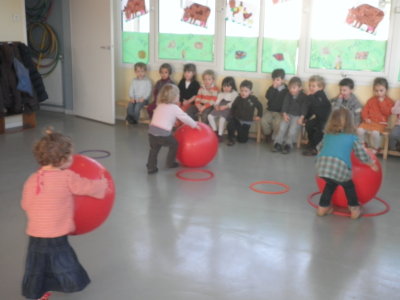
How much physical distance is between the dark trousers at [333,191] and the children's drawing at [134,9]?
4990 millimetres

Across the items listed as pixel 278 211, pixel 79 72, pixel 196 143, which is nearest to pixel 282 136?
pixel 196 143

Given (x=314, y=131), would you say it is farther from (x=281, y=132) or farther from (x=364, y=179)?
(x=364, y=179)

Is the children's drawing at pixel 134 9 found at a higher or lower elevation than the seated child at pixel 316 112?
higher

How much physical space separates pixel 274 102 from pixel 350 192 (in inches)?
113

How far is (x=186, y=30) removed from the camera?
297 inches

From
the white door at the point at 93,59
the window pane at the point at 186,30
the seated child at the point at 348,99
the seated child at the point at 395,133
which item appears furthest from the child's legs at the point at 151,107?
the seated child at the point at 395,133

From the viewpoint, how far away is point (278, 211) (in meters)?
4.28

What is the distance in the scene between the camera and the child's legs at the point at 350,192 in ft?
13.1

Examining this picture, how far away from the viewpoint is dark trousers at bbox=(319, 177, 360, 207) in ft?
13.1

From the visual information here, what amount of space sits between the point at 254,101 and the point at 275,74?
470 millimetres

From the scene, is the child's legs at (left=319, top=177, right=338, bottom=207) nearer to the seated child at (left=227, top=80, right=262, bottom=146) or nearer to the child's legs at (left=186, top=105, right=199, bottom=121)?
the seated child at (left=227, top=80, right=262, bottom=146)

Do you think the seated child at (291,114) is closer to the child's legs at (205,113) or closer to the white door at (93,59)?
the child's legs at (205,113)

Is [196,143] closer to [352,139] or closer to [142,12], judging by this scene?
[352,139]

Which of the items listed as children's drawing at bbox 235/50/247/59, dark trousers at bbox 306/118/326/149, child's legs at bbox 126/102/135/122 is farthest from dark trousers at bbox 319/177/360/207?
child's legs at bbox 126/102/135/122
